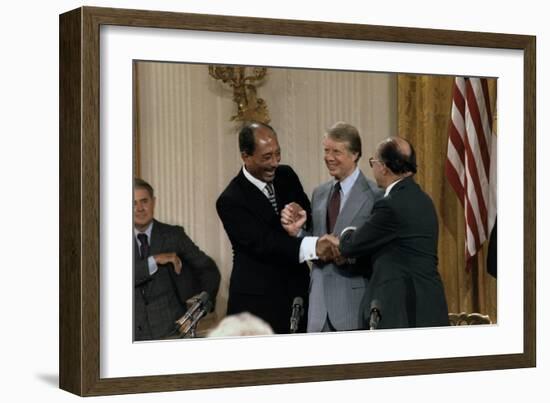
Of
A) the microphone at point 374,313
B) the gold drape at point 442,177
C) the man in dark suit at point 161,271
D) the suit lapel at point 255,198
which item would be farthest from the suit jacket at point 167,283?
the gold drape at point 442,177

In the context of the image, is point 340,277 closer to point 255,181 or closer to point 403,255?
point 403,255

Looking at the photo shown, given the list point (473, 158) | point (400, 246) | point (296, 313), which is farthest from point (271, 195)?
point (473, 158)

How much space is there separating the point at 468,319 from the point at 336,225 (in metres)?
0.67

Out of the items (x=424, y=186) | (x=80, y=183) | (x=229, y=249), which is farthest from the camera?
(x=424, y=186)

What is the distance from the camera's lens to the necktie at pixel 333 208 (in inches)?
193

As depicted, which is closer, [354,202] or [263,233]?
[263,233]

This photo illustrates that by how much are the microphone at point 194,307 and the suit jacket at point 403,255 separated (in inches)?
20.6

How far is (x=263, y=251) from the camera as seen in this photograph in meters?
4.82

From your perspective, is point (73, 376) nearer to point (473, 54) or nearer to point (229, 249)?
point (229, 249)

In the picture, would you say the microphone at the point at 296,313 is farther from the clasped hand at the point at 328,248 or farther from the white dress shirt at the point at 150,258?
the white dress shirt at the point at 150,258

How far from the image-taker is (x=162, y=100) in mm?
4602

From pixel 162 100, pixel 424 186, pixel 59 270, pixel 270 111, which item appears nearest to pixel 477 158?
pixel 424 186

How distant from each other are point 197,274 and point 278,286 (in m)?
0.30

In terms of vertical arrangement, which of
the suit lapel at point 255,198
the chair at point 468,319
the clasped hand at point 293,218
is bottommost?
the chair at point 468,319
